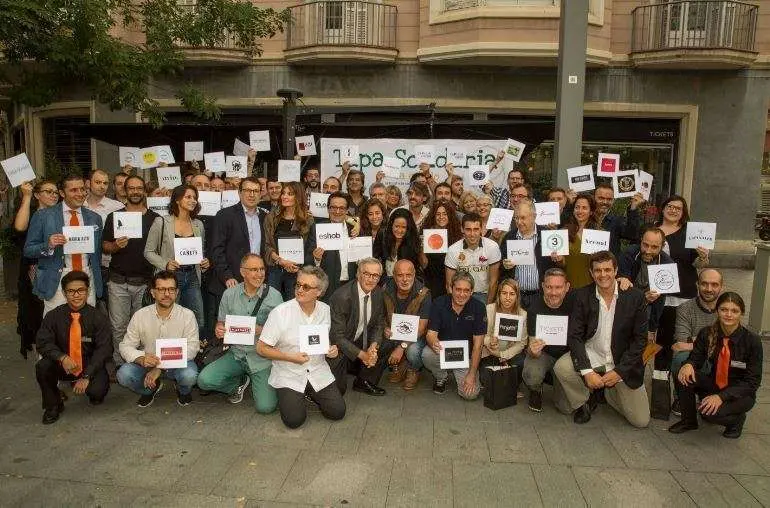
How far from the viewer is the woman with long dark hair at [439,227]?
6.83 metres

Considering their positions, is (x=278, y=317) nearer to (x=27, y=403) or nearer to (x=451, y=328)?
(x=451, y=328)

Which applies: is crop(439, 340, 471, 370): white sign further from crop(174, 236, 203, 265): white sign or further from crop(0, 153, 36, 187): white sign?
crop(0, 153, 36, 187): white sign

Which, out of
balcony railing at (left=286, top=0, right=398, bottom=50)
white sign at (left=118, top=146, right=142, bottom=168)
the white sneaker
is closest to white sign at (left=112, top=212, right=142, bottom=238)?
the white sneaker

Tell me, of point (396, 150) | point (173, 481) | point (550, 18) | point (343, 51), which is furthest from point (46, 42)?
point (550, 18)

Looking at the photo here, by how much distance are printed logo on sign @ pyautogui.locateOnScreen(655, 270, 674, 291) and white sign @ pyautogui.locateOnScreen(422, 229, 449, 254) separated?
6.96 ft

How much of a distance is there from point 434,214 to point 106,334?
138 inches

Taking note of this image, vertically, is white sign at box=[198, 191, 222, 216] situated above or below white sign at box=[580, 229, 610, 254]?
above

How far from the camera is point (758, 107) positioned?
14.6 metres

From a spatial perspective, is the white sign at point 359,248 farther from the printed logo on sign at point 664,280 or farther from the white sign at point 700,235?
the white sign at point 700,235

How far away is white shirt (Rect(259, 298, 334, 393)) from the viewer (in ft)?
17.6

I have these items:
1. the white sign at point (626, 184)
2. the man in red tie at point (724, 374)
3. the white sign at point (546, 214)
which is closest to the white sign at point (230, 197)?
the white sign at point (546, 214)

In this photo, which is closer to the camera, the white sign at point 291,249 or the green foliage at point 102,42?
the white sign at point 291,249

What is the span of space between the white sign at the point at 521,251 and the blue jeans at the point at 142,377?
3.33 meters

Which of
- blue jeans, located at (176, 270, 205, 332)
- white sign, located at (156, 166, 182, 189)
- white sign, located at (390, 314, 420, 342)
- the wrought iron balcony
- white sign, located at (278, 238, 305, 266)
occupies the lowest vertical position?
white sign, located at (390, 314, 420, 342)
